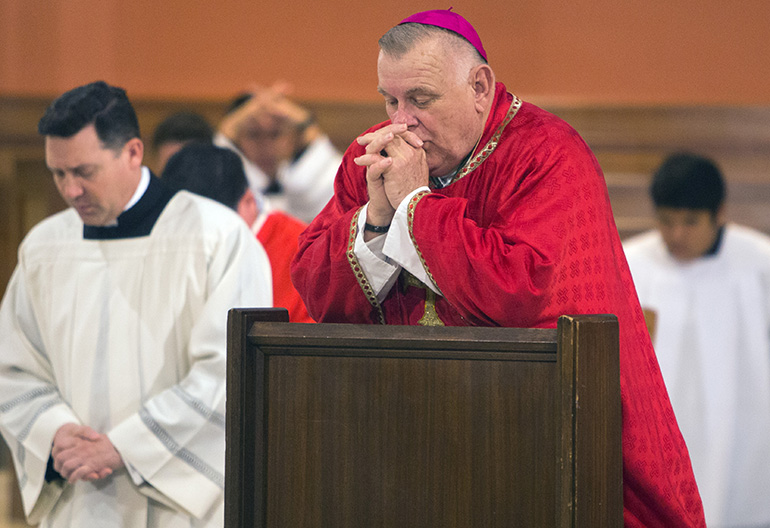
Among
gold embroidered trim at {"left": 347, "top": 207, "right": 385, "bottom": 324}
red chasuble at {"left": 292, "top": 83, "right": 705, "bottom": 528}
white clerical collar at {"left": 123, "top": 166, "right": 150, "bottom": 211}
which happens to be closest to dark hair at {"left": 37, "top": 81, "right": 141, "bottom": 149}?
white clerical collar at {"left": 123, "top": 166, "right": 150, "bottom": 211}

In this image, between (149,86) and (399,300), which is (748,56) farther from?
(399,300)

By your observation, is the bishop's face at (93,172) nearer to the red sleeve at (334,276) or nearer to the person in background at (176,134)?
the red sleeve at (334,276)

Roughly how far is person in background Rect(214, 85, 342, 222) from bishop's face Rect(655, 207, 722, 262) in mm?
1760

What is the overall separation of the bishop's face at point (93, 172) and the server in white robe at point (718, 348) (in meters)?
3.06

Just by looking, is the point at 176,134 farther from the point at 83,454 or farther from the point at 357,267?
the point at 357,267

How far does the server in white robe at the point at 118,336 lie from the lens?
2830mm

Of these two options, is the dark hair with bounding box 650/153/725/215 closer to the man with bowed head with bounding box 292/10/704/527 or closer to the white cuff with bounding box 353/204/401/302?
the man with bowed head with bounding box 292/10/704/527

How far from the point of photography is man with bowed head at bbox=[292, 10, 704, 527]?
70.2 inches

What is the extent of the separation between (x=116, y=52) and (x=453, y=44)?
3938mm

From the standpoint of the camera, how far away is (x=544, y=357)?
1.54 m

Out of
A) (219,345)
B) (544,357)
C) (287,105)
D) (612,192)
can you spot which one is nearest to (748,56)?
(612,192)

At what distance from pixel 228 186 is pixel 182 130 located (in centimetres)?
133

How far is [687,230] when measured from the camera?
16.8 feet

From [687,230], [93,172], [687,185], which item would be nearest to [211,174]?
[93,172]
